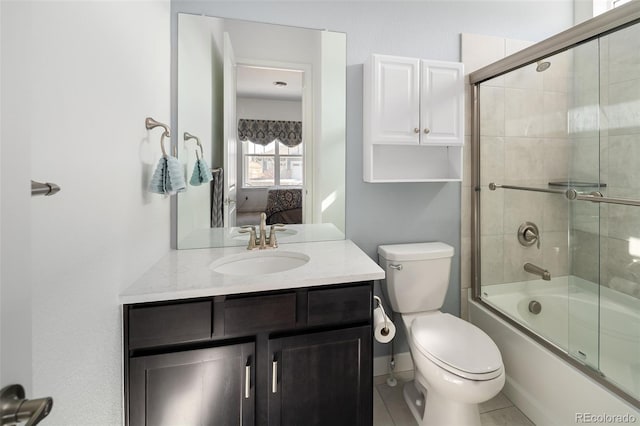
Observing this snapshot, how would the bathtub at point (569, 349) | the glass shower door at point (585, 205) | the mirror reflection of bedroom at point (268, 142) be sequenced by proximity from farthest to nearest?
1. the mirror reflection of bedroom at point (268, 142)
2. the glass shower door at point (585, 205)
3. the bathtub at point (569, 349)

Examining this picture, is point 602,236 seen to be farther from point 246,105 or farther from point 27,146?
point 27,146

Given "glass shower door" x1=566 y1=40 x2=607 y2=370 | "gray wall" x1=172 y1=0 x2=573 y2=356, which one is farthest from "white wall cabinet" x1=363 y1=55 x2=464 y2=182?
"glass shower door" x1=566 y1=40 x2=607 y2=370

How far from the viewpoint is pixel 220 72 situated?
172cm

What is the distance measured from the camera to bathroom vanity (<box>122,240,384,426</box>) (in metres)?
1.17

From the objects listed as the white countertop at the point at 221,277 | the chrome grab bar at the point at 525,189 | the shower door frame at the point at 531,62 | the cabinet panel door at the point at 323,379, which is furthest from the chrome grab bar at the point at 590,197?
the cabinet panel door at the point at 323,379

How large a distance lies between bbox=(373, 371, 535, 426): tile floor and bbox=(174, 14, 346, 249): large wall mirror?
40.0 inches

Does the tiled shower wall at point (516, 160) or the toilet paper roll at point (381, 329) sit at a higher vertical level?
the tiled shower wall at point (516, 160)

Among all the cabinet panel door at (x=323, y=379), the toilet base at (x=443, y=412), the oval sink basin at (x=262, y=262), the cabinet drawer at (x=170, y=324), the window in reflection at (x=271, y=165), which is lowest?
the toilet base at (x=443, y=412)

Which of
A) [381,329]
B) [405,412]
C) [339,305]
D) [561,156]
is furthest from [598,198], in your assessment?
[405,412]

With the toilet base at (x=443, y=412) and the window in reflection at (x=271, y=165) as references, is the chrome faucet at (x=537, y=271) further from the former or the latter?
the window in reflection at (x=271, y=165)

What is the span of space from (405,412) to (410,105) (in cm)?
171

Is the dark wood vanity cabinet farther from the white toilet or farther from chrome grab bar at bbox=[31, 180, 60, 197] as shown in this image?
chrome grab bar at bbox=[31, 180, 60, 197]

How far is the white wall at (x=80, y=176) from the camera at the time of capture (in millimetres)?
661

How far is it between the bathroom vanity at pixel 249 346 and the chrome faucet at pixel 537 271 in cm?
117
